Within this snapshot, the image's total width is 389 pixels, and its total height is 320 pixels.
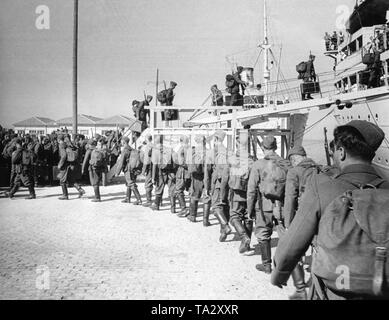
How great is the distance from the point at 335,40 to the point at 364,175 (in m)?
29.4

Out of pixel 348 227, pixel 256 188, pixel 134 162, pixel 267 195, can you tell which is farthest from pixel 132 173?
pixel 348 227

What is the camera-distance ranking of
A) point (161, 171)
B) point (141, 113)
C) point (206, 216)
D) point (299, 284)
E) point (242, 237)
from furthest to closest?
point (141, 113) → point (161, 171) → point (206, 216) → point (242, 237) → point (299, 284)

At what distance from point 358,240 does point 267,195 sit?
11.6 ft

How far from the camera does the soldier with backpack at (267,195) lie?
5.17 metres

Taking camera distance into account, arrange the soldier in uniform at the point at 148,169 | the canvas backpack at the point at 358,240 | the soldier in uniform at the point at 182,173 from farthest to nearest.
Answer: the soldier in uniform at the point at 148,169 → the soldier in uniform at the point at 182,173 → the canvas backpack at the point at 358,240

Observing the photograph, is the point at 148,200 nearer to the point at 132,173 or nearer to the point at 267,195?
the point at 132,173

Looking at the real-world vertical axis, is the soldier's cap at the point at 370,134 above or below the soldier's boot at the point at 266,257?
above

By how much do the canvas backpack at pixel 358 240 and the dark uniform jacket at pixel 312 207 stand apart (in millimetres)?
45

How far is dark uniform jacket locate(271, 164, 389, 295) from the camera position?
187 cm

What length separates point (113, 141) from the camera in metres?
18.9

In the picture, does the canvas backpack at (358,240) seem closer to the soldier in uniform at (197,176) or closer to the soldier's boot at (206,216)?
the soldier's boot at (206,216)

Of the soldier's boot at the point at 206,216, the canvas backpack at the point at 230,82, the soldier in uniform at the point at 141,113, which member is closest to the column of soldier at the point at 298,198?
the soldier's boot at the point at 206,216

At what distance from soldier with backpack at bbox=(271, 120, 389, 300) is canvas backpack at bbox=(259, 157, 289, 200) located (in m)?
3.09

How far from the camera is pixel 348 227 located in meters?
1.74
